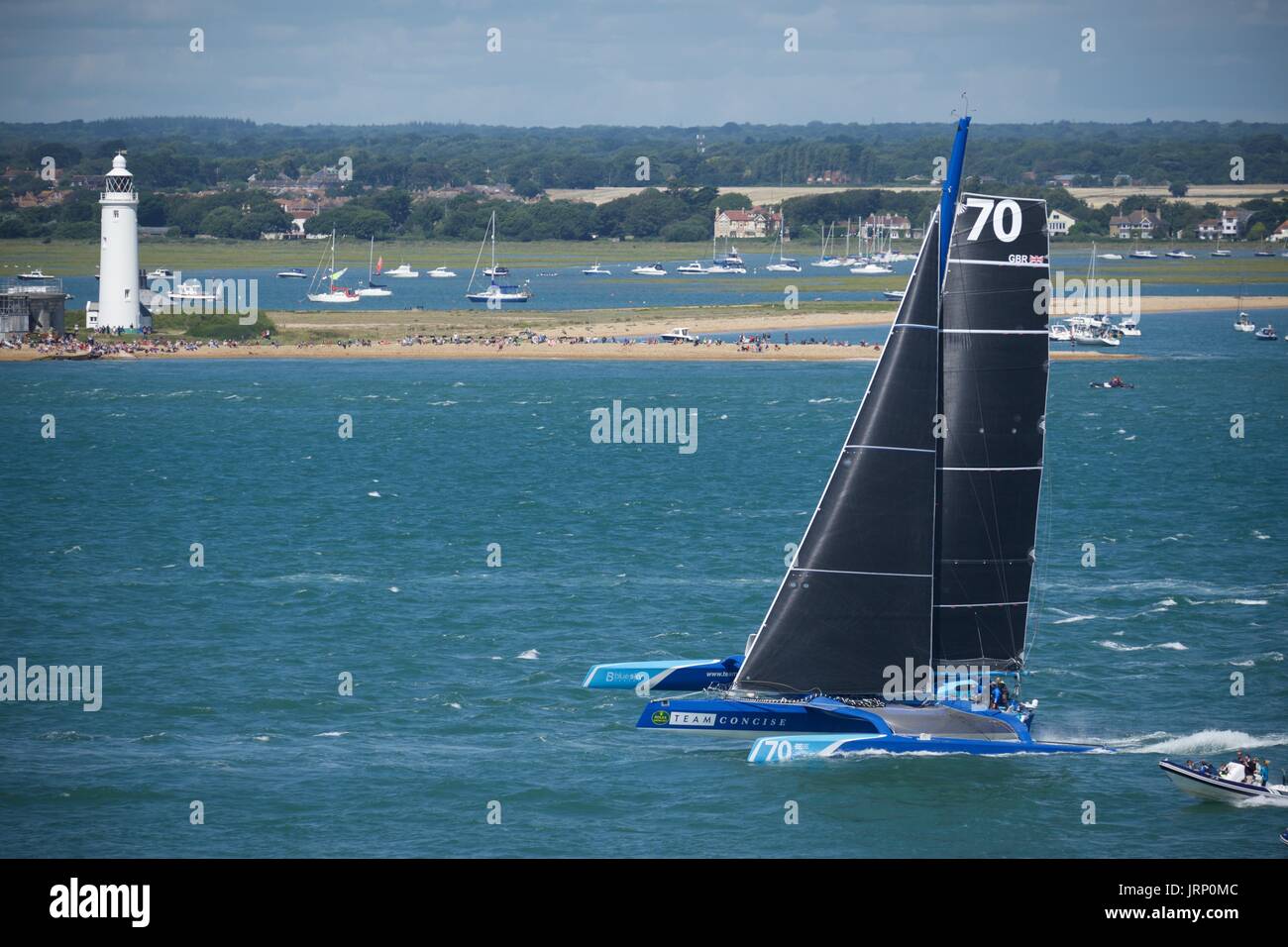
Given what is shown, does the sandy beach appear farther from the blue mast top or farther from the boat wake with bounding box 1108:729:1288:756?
the blue mast top

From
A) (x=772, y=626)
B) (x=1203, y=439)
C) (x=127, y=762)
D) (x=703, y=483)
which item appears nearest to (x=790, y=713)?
(x=772, y=626)

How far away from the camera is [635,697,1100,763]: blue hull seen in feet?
113

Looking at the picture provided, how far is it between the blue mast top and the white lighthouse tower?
9815 centimetres

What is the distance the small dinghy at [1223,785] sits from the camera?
33.8m

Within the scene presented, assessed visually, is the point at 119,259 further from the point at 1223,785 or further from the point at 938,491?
the point at 1223,785

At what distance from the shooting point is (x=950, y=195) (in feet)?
104

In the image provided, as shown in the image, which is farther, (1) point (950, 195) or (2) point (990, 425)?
(2) point (990, 425)

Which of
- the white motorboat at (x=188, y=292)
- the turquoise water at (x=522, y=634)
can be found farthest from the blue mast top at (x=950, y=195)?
the white motorboat at (x=188, y=292)

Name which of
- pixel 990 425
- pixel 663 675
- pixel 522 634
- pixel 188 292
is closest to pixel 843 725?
pixel 663 675

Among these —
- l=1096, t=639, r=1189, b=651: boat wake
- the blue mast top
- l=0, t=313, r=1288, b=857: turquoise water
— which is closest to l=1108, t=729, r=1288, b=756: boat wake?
l=0, t=313, r=1288, b=857: turquoise water

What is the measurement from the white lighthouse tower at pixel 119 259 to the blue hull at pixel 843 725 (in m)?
95.2

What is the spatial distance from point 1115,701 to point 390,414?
226ft

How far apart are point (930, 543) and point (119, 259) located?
4049 inches

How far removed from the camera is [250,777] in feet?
117
